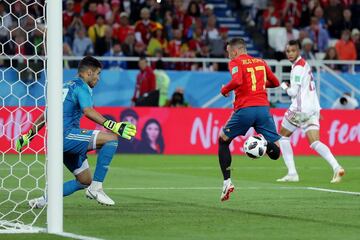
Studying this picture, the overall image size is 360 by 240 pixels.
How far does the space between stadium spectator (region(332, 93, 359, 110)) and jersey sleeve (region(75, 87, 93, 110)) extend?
49.3 feet

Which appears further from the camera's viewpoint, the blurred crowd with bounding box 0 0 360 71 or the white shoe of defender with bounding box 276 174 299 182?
the blurred crowd with bounding box 0 0 360 71

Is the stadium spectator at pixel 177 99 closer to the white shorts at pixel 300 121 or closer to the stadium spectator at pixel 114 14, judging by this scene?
the stadium spectator at pixel 114 14

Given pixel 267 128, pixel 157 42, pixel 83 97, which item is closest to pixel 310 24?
pixel 157 42

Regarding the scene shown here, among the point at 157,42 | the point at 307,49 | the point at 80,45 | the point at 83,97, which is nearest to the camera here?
the point at 83,97

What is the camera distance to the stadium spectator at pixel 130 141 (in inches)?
952

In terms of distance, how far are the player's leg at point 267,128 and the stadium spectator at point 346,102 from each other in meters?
12.0

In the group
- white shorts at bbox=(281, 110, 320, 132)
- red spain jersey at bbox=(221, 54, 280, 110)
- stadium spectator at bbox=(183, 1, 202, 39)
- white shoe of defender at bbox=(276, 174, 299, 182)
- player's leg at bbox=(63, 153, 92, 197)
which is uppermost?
stadium spectator at bbox=(183, 1, 202, 39)

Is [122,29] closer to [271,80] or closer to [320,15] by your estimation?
[320,15]

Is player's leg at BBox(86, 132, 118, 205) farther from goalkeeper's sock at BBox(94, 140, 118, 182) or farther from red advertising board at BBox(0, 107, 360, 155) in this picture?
red advertising board at BBox(0, 107, 360, 155)

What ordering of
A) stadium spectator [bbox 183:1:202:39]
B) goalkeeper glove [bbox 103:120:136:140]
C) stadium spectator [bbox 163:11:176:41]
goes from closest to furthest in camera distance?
goalkeeper glove [bbox 103:120:136:140]
stadium spectator [bbox 163:11:176:41]
stadium spectator [bbox 183:1:202:39]

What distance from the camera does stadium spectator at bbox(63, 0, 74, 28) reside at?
26906mm

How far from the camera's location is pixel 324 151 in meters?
17.0

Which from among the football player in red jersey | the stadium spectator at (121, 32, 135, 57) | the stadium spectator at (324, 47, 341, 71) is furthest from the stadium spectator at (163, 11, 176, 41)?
the football player in red jersey

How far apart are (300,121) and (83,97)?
6.24 m
